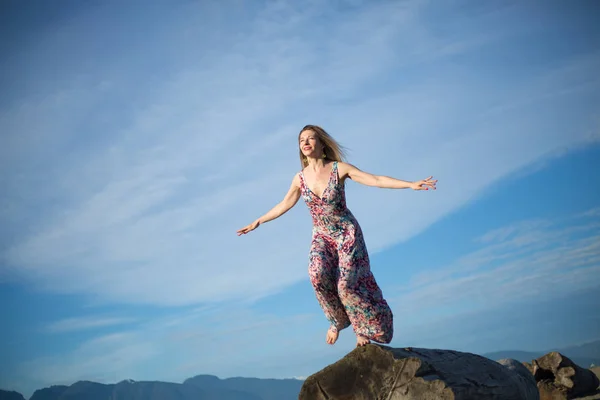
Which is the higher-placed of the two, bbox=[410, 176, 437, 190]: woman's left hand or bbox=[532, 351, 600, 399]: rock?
bbox=[410, 176, 437, 190]: woman's left hand

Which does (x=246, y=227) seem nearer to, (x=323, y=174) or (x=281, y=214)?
(x=281, y=214)

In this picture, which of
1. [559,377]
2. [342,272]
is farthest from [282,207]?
[559,377]

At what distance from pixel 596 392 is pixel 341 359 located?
8163mm

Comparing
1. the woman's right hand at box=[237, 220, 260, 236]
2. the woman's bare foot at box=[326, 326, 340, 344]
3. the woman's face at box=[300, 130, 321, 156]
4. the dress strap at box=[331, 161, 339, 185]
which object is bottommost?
the woman's bare foot at box=[326, 326, 340, 344]

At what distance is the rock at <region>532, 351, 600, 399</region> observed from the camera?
39.2 feet

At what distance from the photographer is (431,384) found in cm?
632

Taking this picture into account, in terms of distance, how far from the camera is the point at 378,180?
26.4 ft

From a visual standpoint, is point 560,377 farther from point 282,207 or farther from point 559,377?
point 282,207

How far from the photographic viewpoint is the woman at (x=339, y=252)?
7.92 m

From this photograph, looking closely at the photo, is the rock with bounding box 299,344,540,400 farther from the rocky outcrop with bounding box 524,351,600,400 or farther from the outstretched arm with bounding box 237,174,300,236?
the rocky outcrop with bounding box 524,351,600,400

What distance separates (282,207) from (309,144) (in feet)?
3.34


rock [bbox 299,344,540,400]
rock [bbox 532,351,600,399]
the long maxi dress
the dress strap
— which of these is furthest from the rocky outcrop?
the dress strap

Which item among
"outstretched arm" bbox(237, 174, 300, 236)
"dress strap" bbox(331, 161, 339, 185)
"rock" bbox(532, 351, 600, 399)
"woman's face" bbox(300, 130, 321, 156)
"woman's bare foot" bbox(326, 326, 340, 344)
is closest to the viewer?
"woman's bare foot" bbox(326, 326, 340, 344)

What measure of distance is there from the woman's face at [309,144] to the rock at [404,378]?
2912 mm
